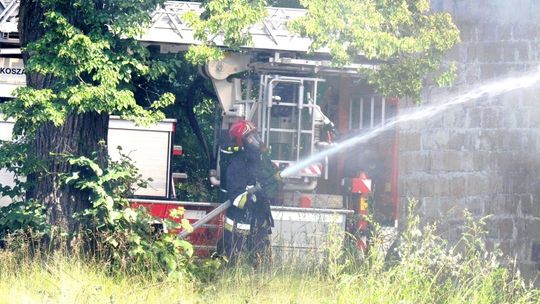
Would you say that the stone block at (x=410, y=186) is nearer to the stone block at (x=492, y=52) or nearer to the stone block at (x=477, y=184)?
the stone block at (x=477, y=184)

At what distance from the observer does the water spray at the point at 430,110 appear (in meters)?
10.6

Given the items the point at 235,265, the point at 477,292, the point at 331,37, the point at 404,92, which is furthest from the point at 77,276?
the point at 404,92

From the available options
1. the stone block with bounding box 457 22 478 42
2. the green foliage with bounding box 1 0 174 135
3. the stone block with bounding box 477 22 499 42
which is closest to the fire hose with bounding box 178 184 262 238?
the green foliage with bounding box 1 0 174 135

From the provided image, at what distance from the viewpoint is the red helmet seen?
1242 centimetres

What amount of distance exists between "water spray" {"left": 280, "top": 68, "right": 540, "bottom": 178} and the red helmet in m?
0.76

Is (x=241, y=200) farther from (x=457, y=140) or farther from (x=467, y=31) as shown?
(x=467, y=31)

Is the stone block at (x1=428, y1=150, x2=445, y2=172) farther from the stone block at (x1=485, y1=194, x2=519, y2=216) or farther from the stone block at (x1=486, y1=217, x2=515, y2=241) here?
the stone block at (x1=486, y1=217, x2=515, y2=241)

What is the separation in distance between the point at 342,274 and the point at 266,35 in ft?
18.2

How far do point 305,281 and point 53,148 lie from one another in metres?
3.14

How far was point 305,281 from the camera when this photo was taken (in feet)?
28.7

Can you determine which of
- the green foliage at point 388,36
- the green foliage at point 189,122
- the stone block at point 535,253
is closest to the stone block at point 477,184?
the stone block at point 535,253

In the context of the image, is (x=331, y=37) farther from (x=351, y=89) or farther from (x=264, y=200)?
(x=351, y=89)

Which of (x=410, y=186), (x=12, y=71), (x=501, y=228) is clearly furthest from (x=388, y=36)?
(x=12, y=71)

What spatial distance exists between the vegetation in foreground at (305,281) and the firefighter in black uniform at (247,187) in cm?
212
